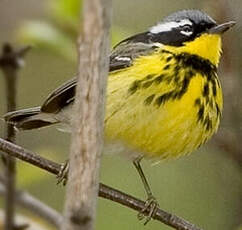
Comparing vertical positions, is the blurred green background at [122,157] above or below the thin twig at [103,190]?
above

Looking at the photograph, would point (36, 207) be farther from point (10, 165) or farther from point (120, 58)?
point (120, 58)

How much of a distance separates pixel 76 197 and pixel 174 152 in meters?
1.87

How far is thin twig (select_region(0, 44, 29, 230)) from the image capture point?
79.0 inches

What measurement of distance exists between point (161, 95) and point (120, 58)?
0.32 meters

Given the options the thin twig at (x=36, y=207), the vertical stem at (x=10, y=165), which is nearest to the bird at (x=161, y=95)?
the thin twig at (x=36, y=207)

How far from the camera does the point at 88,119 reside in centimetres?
107

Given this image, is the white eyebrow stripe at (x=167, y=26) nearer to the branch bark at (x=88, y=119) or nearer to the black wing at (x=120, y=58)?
the black wing at (x=120, y=58)

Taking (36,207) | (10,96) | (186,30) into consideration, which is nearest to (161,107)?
(186,30)

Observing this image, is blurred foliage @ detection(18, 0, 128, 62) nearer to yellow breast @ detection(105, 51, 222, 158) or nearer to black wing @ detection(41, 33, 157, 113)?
black wing @ detection(41, 33, 157, 113)

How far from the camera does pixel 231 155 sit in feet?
8.82

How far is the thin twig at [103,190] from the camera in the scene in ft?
6.21

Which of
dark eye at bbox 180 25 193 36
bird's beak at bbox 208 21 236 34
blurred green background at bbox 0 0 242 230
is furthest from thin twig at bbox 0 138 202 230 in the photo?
dark eye at bbox 180 25 193 36

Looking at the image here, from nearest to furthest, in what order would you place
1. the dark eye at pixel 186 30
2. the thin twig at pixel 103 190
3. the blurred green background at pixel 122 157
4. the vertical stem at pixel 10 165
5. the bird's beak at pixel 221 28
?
the thin twig at pixel 103 190, the vertical stem at pixel 10 165, the bird's beak at pixel 221 28, the blurred green background at pixel 122 157, the dark eye at pixel 186 30

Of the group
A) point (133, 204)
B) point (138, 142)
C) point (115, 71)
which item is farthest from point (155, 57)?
point (133, 204)
